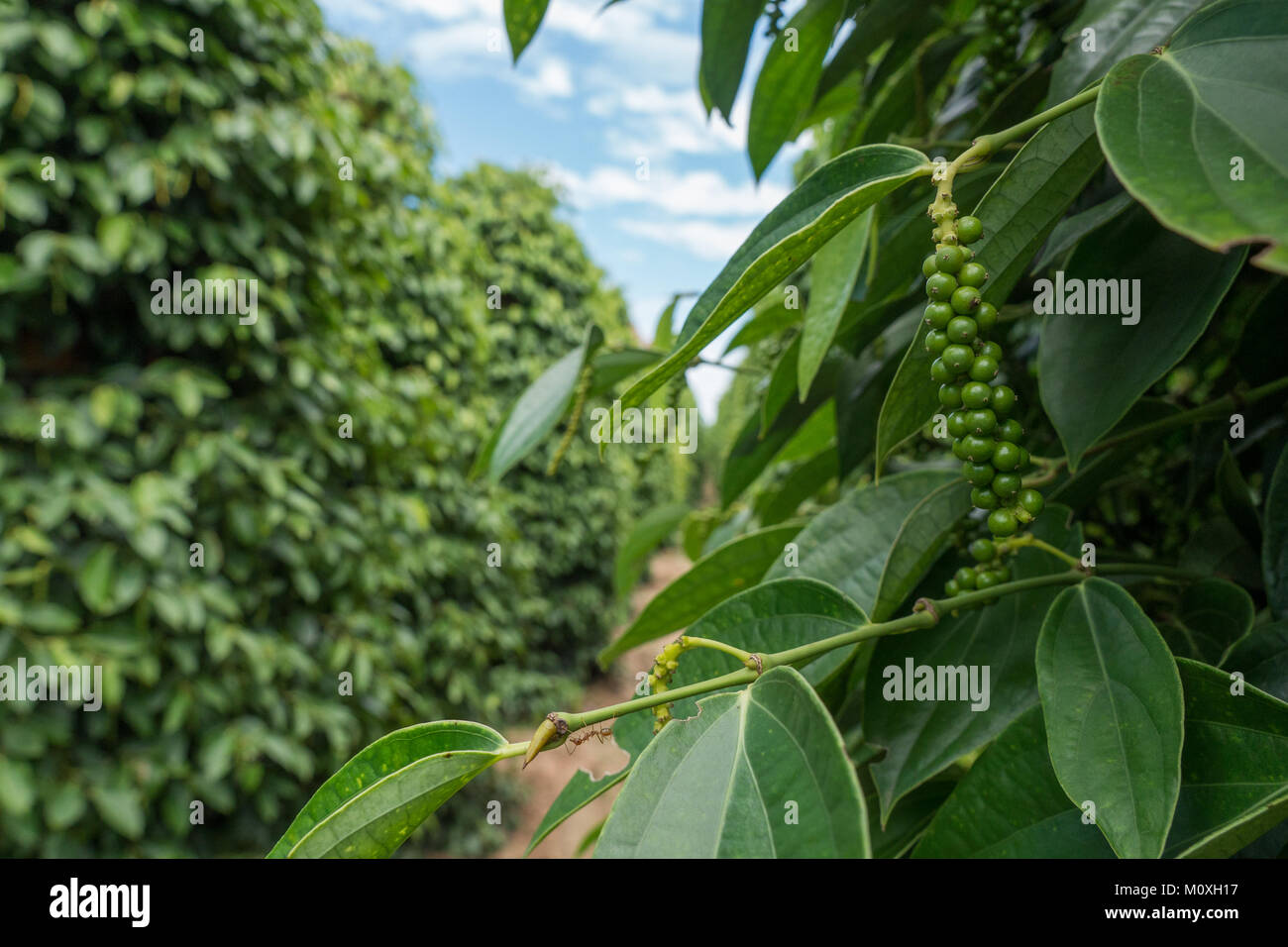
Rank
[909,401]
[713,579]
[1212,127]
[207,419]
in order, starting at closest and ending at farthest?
[1212,127], [909,401], [713,579], [207,419]

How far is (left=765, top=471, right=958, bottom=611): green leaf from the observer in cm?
58

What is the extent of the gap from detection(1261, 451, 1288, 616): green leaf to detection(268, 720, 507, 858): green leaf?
0.46 meters

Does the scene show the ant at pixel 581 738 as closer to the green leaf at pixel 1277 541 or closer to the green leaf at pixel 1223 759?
the green leaf at pixel 1223 759

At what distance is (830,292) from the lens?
539 millimetres

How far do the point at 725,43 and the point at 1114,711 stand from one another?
59cm

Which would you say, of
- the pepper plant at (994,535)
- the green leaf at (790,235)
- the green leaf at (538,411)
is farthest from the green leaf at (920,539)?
the green leaf at (538,411)

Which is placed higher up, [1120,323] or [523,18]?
[523,18]

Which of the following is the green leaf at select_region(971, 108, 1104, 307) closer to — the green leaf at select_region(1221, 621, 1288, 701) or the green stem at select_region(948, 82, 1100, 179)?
the green stem at select_region(948, 82, 1100, 179)

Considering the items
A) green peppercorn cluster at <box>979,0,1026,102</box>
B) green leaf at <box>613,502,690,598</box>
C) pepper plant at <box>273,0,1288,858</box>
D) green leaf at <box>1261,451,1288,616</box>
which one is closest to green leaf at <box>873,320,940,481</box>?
pepper plant at <box>273,0,1288,858</box>

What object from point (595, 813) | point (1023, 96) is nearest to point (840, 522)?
point (1023, 96)

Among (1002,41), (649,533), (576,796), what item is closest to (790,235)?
(576,796)

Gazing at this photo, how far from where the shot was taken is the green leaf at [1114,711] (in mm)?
364

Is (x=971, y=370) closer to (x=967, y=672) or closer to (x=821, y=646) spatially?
(x=821, y=646)
